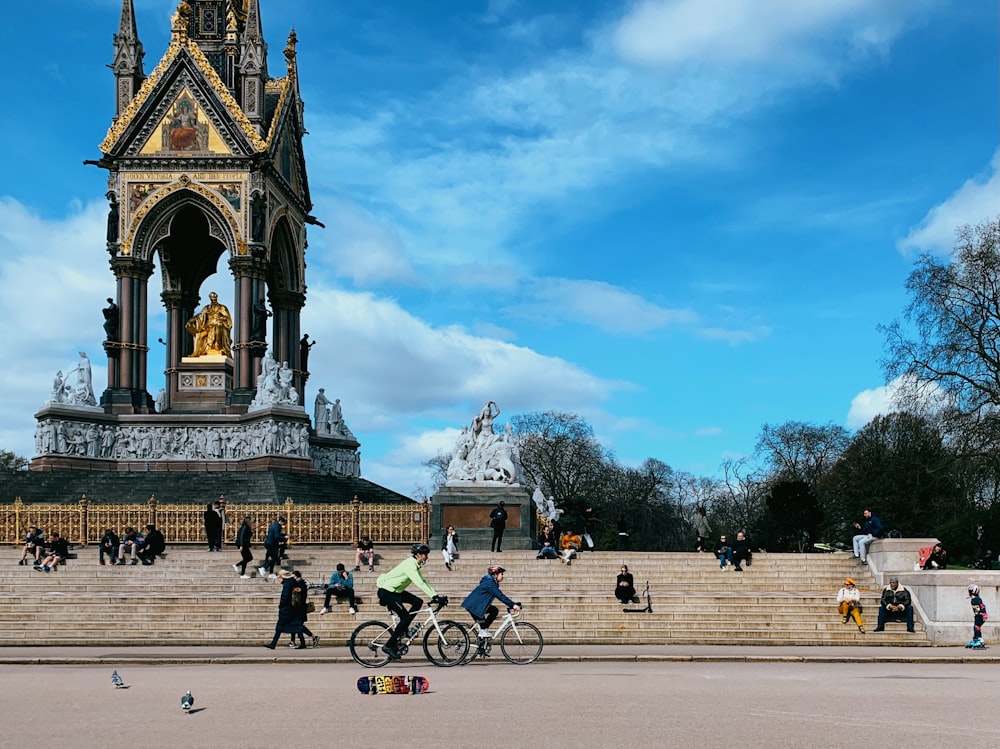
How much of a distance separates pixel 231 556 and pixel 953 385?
20.8 meters

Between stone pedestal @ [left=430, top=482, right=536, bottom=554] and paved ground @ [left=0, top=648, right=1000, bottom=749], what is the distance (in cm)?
1325

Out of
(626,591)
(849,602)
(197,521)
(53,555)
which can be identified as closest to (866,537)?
(849,602)

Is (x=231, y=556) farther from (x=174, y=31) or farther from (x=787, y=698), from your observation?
(x=174, y=31)

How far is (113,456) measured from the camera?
39.3m

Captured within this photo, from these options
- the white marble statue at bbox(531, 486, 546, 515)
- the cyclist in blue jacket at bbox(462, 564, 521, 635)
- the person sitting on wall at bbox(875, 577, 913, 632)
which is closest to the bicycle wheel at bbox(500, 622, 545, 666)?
the cyclist in blue jacket at bbox(462, 564, 521, 635)

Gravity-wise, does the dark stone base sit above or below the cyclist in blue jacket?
above

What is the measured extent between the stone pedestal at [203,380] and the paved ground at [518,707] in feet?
83.4

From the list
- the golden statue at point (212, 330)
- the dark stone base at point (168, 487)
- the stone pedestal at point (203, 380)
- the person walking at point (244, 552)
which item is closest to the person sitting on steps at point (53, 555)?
the person walking at point (244, 552)

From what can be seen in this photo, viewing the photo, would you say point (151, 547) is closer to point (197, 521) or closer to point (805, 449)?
point (197, 521)

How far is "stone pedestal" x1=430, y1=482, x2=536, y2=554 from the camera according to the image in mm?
30078

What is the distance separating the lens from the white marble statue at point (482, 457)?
31000 mm

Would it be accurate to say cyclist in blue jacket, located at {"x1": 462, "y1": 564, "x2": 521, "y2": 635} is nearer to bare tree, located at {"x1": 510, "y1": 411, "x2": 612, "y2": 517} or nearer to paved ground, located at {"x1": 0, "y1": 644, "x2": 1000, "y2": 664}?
paved ground, located at {"x1": 0, "y1": 644, "x2": 1000, "y2": 664}

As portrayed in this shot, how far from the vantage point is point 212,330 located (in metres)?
42.8

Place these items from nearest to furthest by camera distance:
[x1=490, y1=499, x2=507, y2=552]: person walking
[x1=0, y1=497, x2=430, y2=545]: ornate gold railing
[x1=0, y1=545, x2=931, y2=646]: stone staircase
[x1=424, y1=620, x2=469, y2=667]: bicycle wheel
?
[x1=424, y1=620, x2=469, y2=667]: bicycle wheel
[x1=0, y1=545, x2=931, y2=646]: stone staircase
[x1=490, y1=499, x2=507, y2=552]: person walking
[x1=0, y1=497, x2=430, y2=545]: ornate gold railing
